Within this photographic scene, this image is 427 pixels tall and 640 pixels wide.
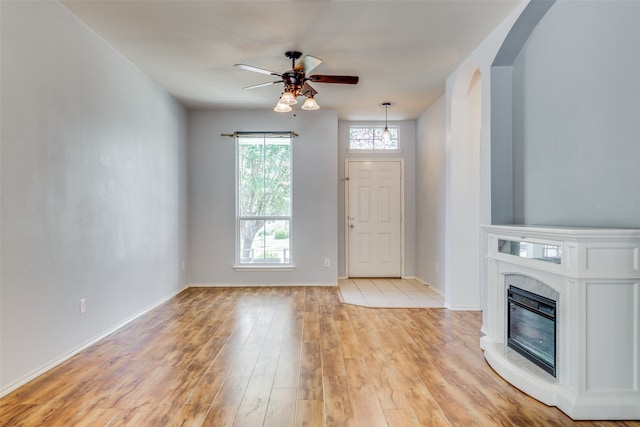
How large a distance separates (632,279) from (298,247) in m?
4.21

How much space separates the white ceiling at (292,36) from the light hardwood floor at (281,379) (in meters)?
2.65

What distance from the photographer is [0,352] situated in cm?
219

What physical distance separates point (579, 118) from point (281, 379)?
263 cm

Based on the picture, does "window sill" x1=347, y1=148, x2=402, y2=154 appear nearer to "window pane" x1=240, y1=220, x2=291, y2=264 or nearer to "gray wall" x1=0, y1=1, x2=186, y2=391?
"window pane" x1=240, y1=220, x2=291, y2=264

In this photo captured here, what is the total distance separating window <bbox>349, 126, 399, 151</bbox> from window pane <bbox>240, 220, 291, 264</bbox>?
1.90 meters

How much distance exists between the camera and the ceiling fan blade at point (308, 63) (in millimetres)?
3002

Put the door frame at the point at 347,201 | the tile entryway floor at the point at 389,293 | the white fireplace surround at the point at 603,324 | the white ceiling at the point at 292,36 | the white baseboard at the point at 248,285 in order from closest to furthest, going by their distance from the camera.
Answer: the white fireplace surround at the point at 603,324, the white ceiling at the point at 292,36, the tile entryway floor at the point at 389,293, the white baseboard at the point at 248,285, the door frame at the point at 347,201

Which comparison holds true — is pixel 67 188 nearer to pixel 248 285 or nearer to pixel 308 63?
pixel 308 63

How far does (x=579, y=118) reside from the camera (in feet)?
7.98

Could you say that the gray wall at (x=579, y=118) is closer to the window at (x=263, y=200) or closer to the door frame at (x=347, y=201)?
the door frame at (x=347, y=201)

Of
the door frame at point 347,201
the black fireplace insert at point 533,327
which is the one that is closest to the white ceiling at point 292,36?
the door frame at point 347,201

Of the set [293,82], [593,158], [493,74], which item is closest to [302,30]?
[293,82]

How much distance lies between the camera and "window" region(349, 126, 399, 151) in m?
6.37

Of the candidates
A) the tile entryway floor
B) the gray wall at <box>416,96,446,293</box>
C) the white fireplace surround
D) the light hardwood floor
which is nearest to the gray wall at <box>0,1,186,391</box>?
the light hardwood floor
